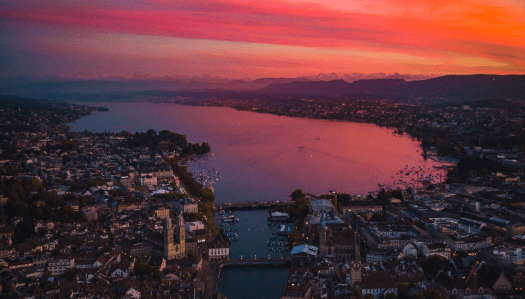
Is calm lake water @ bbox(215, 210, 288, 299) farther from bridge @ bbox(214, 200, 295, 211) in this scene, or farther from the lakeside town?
bridge @ bbox(214, 200, 295, 211)

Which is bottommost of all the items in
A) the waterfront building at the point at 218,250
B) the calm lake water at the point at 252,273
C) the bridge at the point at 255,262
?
the calm lake water at the point at 252,273

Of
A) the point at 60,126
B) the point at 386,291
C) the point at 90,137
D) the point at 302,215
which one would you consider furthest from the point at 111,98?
the point at 386,291

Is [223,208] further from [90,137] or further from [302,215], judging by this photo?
[90,137]

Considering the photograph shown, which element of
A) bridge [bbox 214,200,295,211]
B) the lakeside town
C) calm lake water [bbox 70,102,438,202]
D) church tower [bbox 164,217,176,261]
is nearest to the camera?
the lakeside town

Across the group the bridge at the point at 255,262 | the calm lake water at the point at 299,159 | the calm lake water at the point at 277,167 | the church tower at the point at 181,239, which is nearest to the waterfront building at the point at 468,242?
the bridge at the point at 255,262

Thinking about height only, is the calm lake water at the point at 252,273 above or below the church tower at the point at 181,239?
below

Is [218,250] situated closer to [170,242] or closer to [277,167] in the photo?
[170,242]

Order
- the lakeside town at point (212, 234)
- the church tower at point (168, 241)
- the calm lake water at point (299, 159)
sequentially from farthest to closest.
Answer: the calm lake water at point (299, 159)
the church tower at point (168, 241)
the lakeside town at point (212, 234)

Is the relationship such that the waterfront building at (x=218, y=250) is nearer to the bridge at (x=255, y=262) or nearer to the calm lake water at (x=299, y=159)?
the bridge at (x=255, y=262)

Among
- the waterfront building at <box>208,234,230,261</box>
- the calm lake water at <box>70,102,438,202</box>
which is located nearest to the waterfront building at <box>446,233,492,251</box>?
the waterfront building at <box>208,234,230,261</box>
